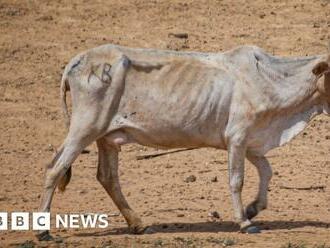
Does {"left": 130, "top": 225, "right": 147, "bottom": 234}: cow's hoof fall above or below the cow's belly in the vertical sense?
below

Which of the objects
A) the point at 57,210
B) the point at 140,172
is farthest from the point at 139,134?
the point at 140,172

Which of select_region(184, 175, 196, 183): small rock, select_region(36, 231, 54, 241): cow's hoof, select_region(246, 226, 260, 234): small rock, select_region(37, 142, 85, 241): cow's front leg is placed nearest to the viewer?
select_region(36, 231, 54, 241): cow's hoof

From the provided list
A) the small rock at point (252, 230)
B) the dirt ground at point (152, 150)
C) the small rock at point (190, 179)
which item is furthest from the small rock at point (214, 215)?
the small rock at point (190, 179)

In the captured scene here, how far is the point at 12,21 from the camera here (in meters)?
19.4

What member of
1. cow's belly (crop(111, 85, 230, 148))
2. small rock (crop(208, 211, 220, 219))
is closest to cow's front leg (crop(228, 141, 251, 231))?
cow's belly (crop(111, 85, 230, 148))

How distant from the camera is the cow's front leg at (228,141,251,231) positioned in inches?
486

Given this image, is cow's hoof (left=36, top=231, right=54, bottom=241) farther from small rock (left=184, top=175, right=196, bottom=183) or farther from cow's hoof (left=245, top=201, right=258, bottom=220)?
small rock (left=184, top=175, right=196, bottom=183)

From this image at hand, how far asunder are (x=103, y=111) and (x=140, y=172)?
3.05m

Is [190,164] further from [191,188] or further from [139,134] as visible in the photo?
[139,134]

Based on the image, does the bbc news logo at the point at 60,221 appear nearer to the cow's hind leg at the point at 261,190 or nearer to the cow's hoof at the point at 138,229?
the cow's hoof at the point at 138,229

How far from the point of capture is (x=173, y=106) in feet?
40.4

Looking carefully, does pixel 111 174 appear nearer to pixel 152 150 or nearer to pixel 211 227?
pixel 211 227

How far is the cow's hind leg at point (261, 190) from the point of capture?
41.5ft

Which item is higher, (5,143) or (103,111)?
(103,111)
